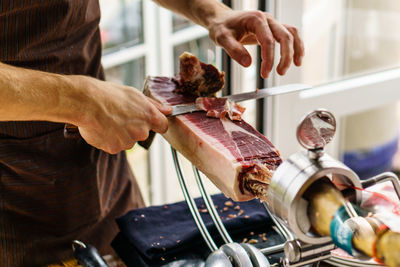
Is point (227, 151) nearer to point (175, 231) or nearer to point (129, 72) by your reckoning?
point (175, 231)

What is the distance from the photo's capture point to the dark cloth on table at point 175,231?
1175 mm

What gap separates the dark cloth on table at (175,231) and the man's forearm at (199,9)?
0.56 m

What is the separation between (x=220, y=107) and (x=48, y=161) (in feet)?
1.62

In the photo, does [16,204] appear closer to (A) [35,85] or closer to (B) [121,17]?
(A) [35,85]

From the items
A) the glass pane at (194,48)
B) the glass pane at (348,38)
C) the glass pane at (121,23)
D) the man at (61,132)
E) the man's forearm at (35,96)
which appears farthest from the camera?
the glass pane at (194,48)

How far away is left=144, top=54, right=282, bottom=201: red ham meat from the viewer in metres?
1.05

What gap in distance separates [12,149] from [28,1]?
0.39 meters

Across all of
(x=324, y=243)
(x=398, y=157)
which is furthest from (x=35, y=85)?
(x=398, y=157)

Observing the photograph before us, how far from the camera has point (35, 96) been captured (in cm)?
101

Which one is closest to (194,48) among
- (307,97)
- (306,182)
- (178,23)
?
(178,23)

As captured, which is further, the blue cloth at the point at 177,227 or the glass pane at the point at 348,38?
the glass pane at the point at 348,38

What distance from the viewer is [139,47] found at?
8.80ft

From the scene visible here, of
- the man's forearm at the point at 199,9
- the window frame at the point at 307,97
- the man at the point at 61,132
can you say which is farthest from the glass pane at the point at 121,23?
the man at the point at 61,132

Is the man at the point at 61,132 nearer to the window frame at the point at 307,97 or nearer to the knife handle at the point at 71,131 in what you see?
the knife handle at the point at 71,131
